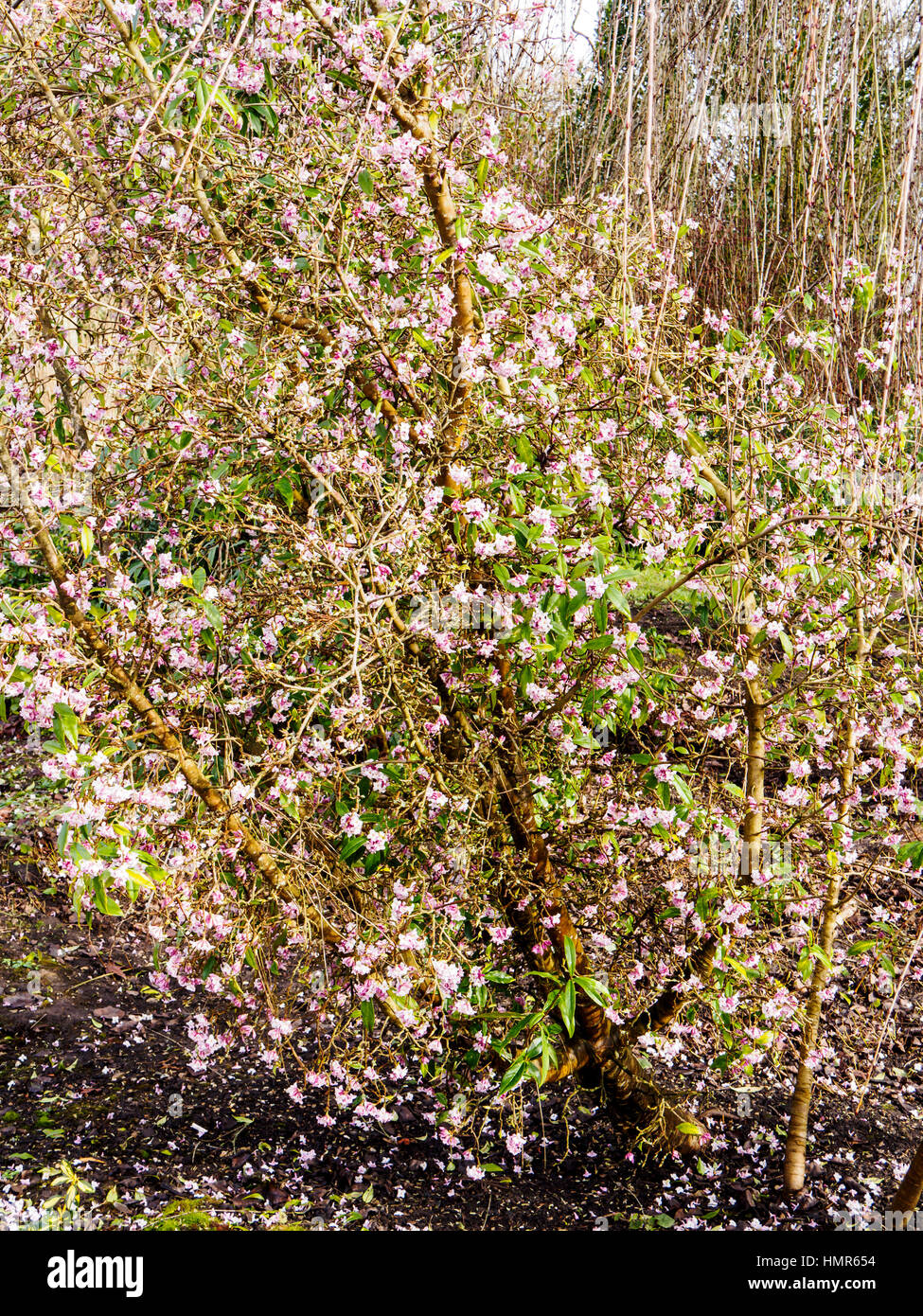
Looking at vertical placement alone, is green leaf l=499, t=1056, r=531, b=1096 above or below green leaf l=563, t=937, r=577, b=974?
below

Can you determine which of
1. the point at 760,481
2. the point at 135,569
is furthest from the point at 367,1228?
the point at 760,481

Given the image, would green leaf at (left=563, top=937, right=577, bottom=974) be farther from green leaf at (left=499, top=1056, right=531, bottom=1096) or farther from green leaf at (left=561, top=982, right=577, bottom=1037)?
green leaf at (left=499, top=1056, right=531, bottom=1096)

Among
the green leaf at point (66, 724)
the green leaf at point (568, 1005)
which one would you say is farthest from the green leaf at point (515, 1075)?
the green leaf at point (66, 724)

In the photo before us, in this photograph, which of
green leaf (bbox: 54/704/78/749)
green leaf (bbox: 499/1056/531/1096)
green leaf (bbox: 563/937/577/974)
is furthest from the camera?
green leaf (bbox: 563/937/577/974)


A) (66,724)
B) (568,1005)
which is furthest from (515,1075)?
(66,724)

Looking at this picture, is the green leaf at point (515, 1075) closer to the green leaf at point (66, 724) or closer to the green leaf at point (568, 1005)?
the green leaf at point (568, 1005)

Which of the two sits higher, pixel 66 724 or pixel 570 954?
pixel 66 724

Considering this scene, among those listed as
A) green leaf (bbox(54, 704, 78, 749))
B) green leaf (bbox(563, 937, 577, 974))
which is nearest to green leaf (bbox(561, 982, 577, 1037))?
green leaf (bbox(563, 937, 577, 974))

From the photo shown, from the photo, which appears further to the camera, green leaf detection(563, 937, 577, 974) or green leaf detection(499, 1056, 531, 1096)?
green leaf detection(563, 937, 577, 974)

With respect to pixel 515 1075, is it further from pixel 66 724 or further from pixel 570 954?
pixel 66 724

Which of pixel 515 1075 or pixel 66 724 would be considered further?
pixel 515 1075

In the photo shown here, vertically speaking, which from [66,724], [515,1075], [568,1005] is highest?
[66,724]

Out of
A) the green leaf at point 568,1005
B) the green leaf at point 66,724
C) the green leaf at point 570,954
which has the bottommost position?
the green leaf at point 568,1005

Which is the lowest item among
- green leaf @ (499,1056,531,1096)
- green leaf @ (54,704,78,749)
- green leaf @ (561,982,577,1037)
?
green leaf @ (499,1056,531,1096)
